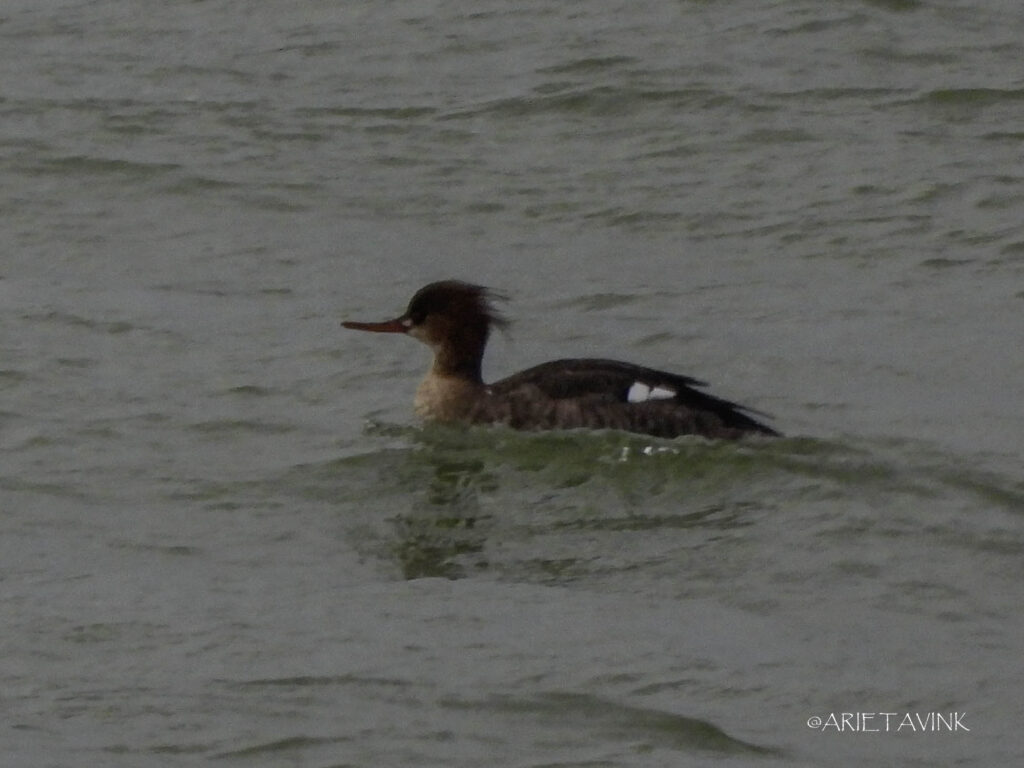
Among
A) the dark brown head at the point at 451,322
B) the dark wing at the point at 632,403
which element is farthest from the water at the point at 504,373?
the dark brown head at the point at 451,322

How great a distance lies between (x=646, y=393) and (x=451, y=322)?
1248mm

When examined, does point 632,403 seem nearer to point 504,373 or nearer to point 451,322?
point 451,322


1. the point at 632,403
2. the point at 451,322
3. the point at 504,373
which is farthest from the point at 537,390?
the point at 504,373

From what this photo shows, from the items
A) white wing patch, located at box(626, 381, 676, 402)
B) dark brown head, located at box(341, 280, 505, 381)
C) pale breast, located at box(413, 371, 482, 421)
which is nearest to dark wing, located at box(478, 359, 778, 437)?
white wing patch, located at box(626, 381, 676, 402)

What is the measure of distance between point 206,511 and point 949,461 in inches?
110

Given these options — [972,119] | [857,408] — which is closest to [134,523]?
[857,408]

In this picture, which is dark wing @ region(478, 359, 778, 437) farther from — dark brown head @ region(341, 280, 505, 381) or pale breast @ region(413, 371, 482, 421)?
dark brown head @ region(341, 280, 505, 381)

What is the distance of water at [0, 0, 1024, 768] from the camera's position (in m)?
6.66

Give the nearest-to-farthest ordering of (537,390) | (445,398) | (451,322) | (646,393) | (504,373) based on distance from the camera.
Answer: (646,393) → (537,390) → (445,398) → (451,322) → (504,373)

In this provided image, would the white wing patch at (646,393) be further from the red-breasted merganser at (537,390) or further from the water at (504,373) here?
the water at (504,373)

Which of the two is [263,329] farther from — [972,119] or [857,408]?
[972,119]

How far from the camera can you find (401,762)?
6195mm

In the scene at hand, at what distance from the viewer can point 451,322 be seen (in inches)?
399

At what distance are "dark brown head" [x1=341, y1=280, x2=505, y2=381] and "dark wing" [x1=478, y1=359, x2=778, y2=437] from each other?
694mm
